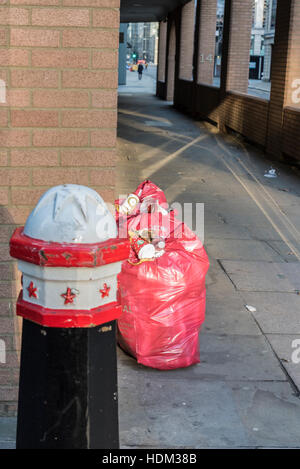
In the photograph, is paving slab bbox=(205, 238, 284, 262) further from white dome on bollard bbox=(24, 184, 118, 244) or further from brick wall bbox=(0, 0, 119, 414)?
white dome on bollard bbox=(24, 184, 118, 244)

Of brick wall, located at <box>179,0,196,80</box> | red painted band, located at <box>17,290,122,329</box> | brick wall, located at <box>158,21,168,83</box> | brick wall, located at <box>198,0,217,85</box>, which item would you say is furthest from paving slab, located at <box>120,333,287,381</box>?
brick wall, located at <box>158,21,168,83</box>

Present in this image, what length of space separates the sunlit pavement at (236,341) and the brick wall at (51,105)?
0.96 meters

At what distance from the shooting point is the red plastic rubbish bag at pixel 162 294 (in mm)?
4156

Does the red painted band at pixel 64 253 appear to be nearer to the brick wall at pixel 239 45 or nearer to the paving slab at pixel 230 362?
the paving slab at pixel 230 362

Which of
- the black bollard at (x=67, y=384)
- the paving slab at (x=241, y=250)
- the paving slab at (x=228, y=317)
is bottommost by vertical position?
the paving slab at (x=241, y=250)

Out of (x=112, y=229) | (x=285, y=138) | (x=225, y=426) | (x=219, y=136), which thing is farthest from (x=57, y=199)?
(x=219, y=136)

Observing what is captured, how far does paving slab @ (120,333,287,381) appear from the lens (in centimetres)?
430

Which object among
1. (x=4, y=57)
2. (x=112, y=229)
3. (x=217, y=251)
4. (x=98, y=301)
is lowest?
(x=217, y=251)

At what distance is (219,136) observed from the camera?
1816 centimetres

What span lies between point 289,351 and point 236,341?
40cm

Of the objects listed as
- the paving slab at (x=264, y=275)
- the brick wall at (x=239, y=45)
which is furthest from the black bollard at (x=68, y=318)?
the brick wall at (x=239, y=45)

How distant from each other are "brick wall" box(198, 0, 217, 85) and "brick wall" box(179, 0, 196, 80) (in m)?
3.20

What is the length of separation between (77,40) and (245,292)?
3210mm
